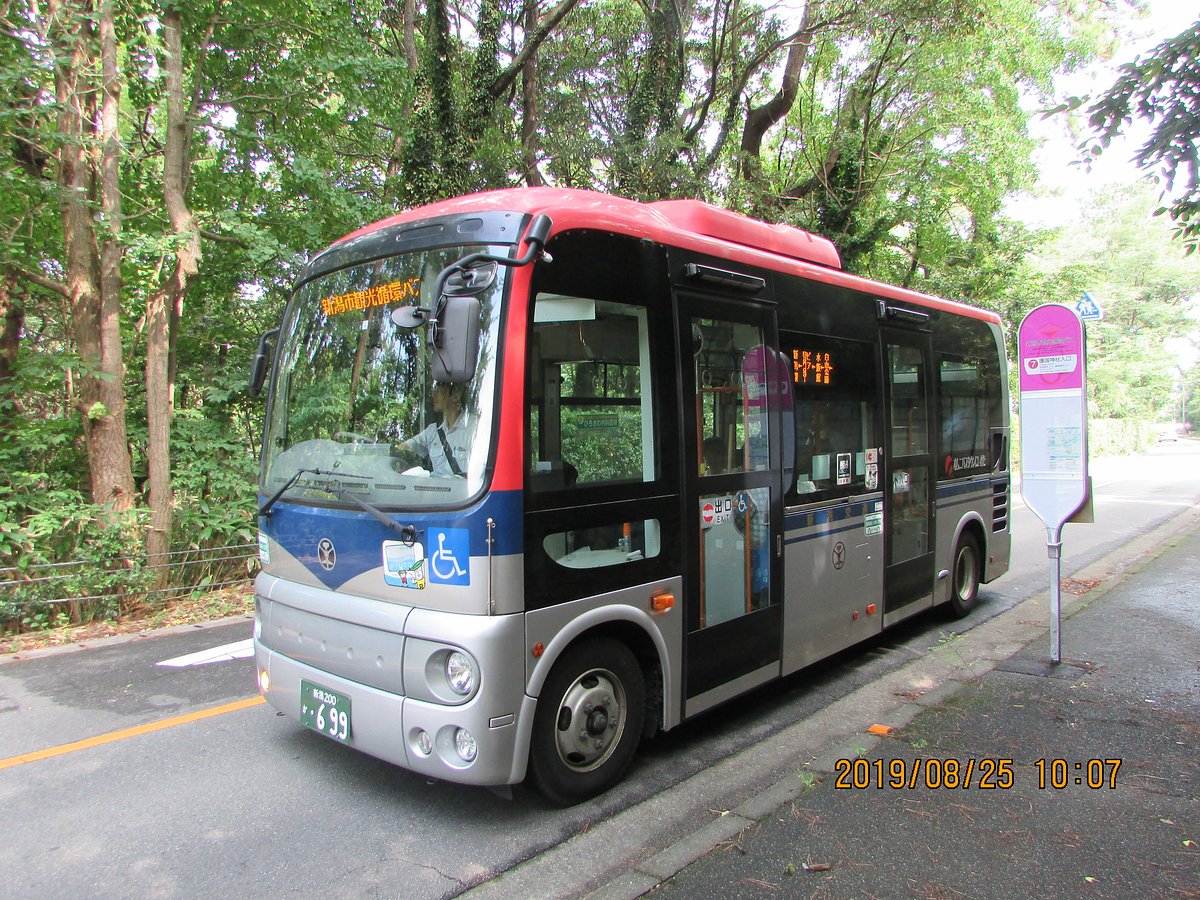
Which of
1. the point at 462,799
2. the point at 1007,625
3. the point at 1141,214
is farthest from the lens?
the point at 1141,214

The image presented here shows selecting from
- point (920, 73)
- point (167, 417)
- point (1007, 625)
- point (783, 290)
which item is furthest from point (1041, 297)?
point (167, 417)

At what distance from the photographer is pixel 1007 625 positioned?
6961 millimetres

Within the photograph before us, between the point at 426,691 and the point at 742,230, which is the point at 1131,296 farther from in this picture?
the point at 426,691

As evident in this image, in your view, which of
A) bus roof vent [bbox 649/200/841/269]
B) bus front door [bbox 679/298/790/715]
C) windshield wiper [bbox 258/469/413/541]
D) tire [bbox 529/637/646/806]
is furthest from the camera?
bus roof vent [bbox 649/200/841/269]

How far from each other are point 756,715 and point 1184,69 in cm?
510

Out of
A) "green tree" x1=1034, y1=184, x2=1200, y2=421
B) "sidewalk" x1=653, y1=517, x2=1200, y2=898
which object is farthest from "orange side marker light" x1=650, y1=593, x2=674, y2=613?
"green tree" x1=1034, y1=184, x2=1200, y2=421

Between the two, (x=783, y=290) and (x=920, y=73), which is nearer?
(x=783, y=290)

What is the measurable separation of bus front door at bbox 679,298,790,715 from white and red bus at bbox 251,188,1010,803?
0.02 metres

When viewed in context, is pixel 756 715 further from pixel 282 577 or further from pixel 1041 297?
pixel 1041 297

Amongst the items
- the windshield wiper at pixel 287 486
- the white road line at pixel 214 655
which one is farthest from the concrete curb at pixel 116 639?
the windshield wiper at pixel 287 486

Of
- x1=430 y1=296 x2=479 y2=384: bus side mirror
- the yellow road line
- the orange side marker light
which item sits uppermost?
x1=430 y1=296 x2=479 y2=384: bus side mirror

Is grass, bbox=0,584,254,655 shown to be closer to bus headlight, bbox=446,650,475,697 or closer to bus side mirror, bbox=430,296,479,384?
bus headlight, bbox=446,650,475,697

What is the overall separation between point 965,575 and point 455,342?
6.25 m

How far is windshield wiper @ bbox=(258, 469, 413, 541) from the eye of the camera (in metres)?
3.38
